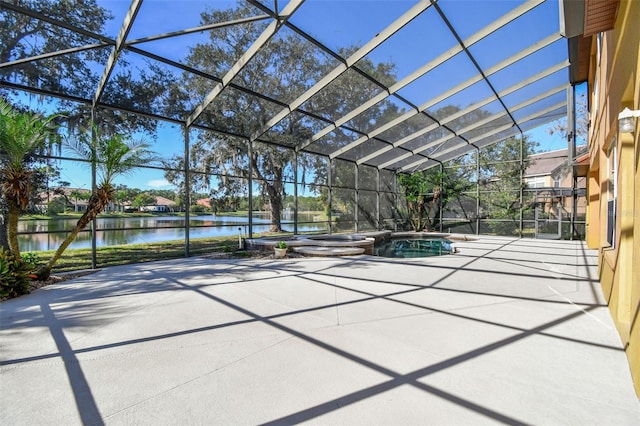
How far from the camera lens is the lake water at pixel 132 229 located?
659 centimetres

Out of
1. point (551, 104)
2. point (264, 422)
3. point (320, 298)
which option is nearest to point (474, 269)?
point (320, 298)

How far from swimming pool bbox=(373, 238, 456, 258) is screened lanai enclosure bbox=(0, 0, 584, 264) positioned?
2608 millimetres

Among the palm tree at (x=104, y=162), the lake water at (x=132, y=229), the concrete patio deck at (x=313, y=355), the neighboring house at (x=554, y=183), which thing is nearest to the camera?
the concrete patio deck at (x=313, y=355)

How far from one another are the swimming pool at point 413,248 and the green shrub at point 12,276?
9.50 meters

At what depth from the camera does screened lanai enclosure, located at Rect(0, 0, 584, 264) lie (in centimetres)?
550

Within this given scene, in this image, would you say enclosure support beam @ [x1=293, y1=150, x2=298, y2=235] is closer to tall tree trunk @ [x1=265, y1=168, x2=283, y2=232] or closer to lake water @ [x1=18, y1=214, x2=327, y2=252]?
lake water @ [x1=18, y1=214, x2=327, y2=252]

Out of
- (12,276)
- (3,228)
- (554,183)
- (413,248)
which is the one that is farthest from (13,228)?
(554,183)

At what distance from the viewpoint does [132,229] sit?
25.2ft

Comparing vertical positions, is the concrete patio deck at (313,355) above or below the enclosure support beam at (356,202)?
below

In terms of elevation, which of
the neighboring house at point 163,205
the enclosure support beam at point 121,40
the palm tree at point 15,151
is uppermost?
the enclosure support beam at point 121,40

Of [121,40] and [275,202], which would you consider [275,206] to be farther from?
[121,40]

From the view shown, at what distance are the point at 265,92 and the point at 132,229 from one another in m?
4.93

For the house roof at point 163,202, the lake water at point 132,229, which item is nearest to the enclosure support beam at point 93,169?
the lake water at point 132,229

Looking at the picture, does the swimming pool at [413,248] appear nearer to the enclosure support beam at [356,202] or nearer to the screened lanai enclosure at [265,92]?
the enclosure support beam at [356,202]
